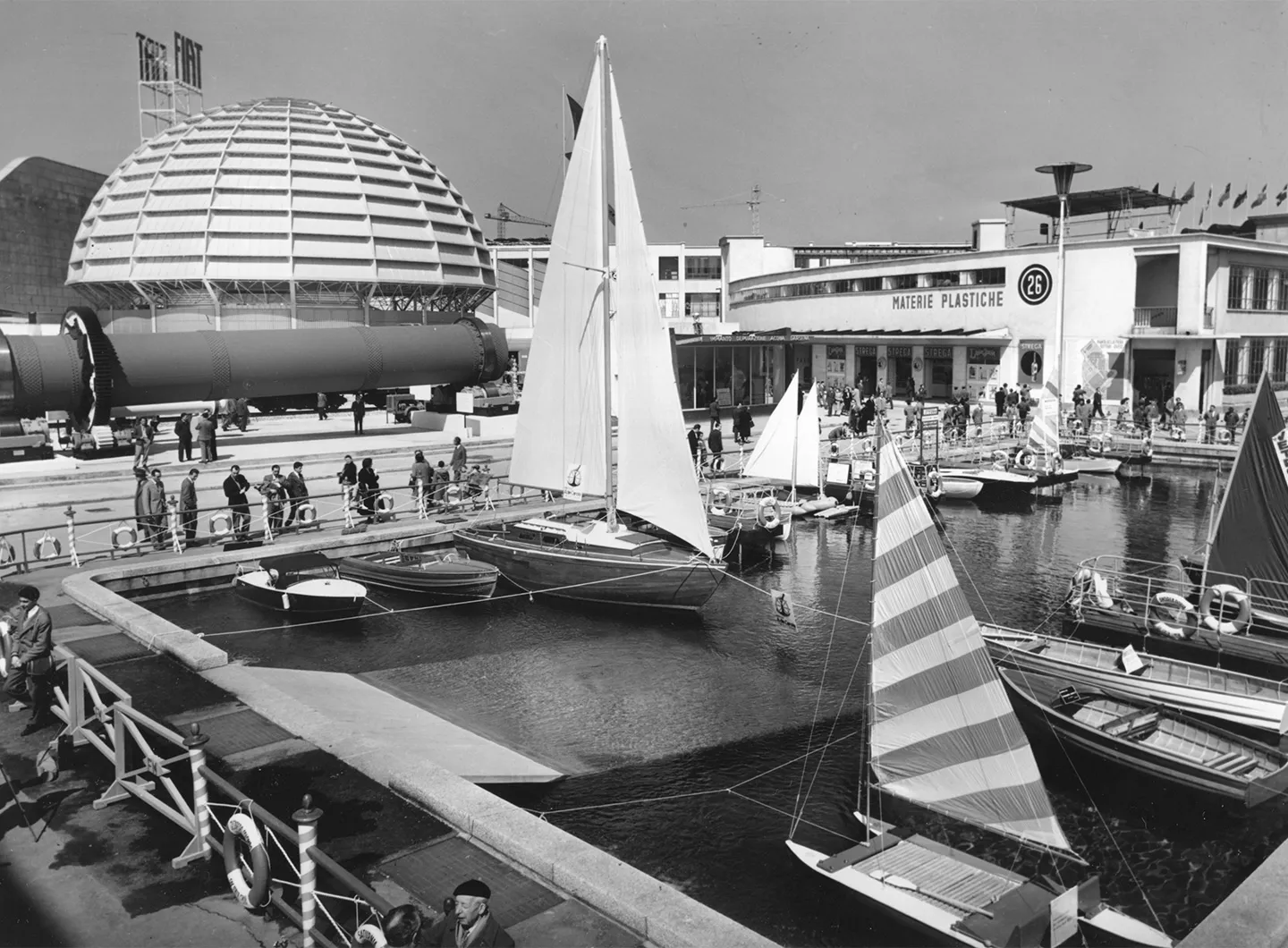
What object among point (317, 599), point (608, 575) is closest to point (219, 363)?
point (317, 599)

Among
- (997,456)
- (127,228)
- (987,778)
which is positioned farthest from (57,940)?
(127,228)

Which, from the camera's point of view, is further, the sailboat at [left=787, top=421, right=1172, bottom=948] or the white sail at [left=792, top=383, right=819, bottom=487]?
the white sail at [left=792, top=383, right=819, bottom=487]

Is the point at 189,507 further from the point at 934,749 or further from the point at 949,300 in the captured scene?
the point at 949,300

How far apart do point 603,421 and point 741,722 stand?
996 cm

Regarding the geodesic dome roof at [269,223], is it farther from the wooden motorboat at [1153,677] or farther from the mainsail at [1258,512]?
the mainsail at [1258,512]

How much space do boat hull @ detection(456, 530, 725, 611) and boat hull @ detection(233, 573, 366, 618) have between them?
3.82 m

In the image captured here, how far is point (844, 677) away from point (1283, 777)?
753cm

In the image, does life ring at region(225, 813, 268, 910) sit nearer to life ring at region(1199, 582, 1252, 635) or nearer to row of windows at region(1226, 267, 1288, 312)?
life ring at region(1199, 582, 1252, 635)

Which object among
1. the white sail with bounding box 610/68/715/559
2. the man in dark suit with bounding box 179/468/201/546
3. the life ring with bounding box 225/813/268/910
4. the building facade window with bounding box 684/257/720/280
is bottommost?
the life ring with bounding box 225/813/268/910

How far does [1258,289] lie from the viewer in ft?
179

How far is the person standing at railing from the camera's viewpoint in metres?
13.6

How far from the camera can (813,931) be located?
11258mm

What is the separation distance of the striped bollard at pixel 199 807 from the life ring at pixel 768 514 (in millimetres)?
20880

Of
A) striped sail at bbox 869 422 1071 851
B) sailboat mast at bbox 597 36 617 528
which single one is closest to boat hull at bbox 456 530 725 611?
sailboat mast at bbox 597 36 617 528
